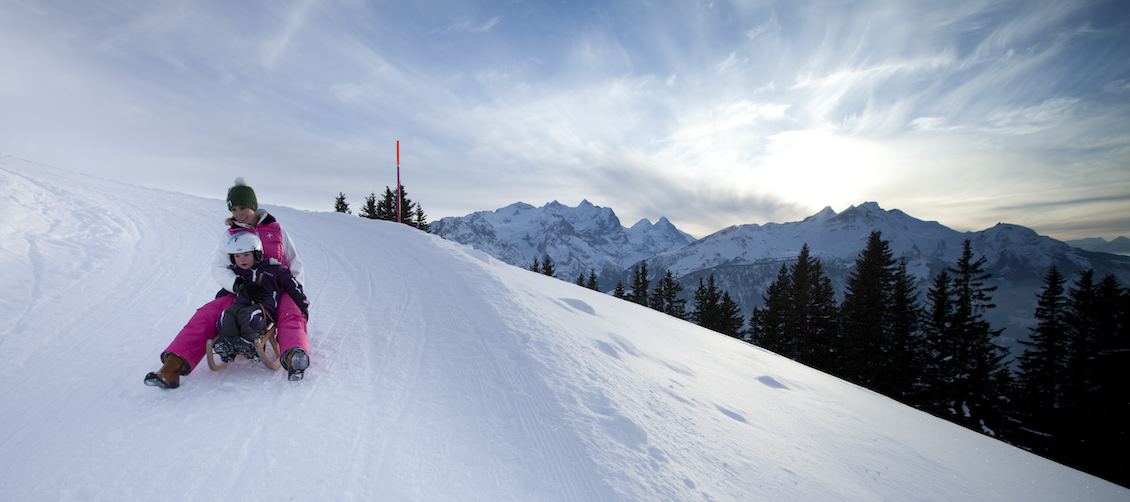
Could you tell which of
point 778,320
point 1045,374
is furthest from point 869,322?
point 1045,374

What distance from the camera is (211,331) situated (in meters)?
3.46

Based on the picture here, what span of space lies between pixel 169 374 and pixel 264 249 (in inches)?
50.9

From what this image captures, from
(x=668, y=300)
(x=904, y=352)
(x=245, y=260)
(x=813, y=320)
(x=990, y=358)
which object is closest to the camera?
(x=245, y=260)

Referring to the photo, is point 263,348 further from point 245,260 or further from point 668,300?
point 668,300

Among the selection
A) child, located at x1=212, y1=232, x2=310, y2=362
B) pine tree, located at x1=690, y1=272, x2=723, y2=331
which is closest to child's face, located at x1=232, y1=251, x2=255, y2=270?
child, located at x1=212, y1=232, x2=310, y2=362

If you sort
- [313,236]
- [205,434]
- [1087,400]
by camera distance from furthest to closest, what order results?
[1087,400], [313,236], [205,434]

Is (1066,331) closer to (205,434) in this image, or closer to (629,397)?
(629,397)

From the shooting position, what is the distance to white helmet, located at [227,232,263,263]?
3.69 metres

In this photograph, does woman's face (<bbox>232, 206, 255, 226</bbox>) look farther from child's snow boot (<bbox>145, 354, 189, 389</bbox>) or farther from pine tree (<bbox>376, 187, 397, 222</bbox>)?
pine tree (<bbox>376, 187, 397, 222</bbox>)

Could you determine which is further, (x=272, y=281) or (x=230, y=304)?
(x=272, y=281)

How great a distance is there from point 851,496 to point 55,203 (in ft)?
42.1

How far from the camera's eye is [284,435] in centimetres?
288

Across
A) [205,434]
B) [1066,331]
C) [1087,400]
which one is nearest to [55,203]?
[205,434]

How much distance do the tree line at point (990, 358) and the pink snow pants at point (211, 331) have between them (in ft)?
91.0
